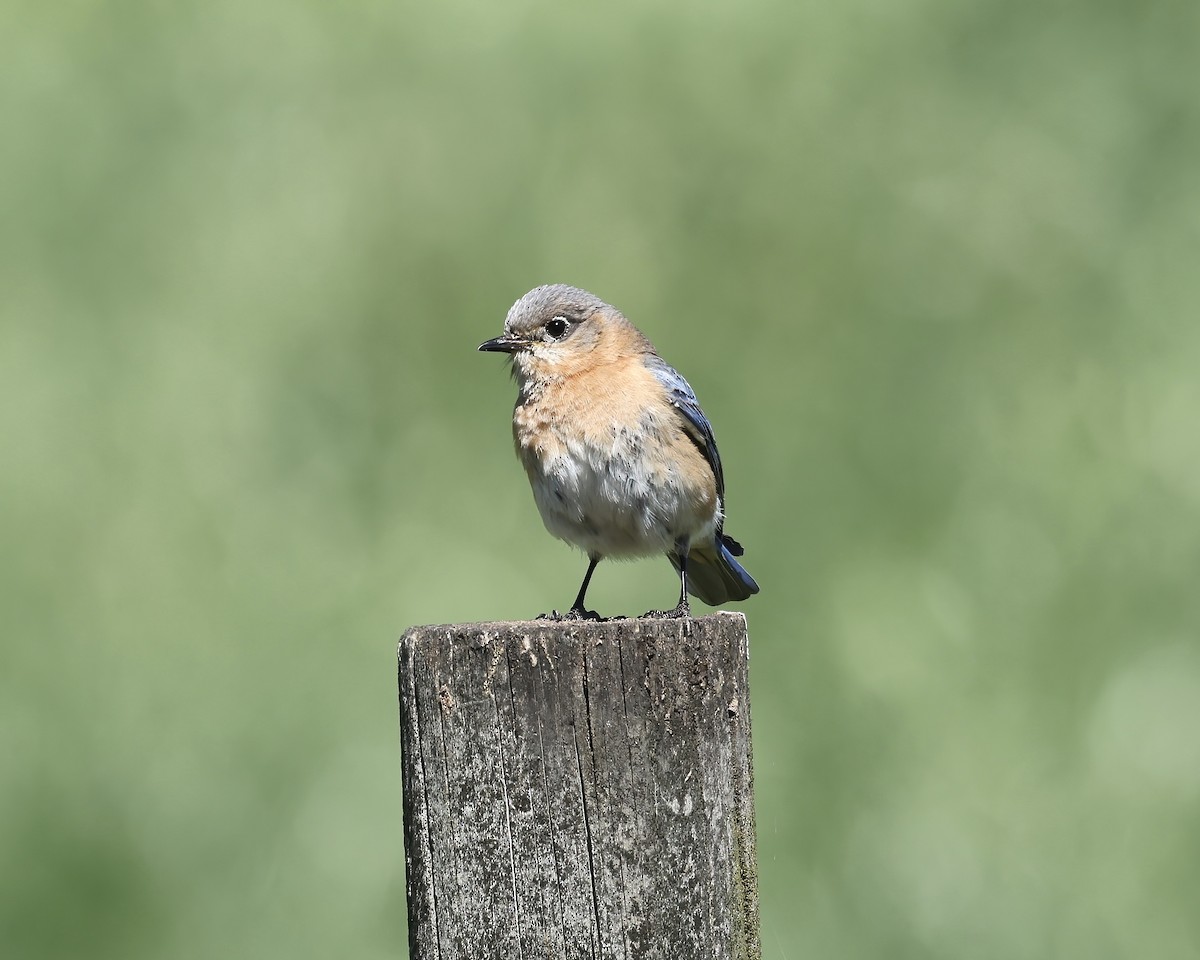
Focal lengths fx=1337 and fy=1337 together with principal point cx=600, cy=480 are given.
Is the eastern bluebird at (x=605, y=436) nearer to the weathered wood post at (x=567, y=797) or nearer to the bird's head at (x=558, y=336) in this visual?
the bird's head at (x=558, y=336)

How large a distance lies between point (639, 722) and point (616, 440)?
2364 millimetres

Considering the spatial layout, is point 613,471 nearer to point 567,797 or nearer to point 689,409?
point 689,409

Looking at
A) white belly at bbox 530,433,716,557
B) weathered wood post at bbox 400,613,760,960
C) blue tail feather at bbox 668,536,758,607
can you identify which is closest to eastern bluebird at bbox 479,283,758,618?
white belly at bbox 530,433,716,557

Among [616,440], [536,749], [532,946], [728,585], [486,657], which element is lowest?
[532,946]

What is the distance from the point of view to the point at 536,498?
5.51m

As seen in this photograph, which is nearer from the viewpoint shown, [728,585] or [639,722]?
[639,722]

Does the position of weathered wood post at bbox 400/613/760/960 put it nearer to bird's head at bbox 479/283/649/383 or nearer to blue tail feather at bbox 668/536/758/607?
bird's head at bbox 479/283/649/383

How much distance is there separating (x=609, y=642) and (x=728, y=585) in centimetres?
325

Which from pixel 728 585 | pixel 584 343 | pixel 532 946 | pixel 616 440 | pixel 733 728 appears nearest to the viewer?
pixel 532 946

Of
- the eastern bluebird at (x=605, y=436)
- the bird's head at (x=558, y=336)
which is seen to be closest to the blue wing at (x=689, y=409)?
the eastern bluebird at (x=605, y=436)

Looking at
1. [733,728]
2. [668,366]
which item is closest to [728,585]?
[668,366]

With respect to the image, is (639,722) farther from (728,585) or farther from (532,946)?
(728,585)

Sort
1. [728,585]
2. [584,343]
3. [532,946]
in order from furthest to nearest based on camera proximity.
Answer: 1. [728,585]
2. [584,343]
3. [532,946]

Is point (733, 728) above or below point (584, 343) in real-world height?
below
